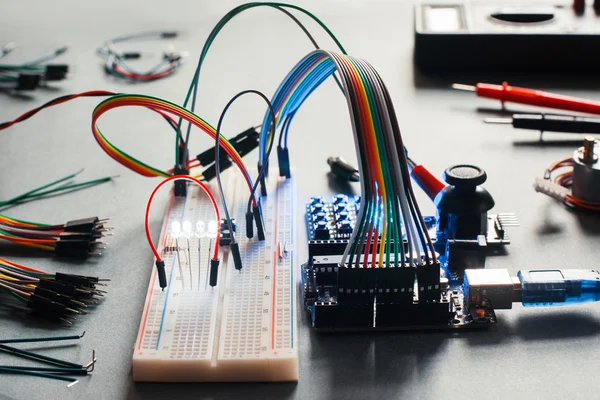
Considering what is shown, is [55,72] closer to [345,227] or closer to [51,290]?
[51,290]

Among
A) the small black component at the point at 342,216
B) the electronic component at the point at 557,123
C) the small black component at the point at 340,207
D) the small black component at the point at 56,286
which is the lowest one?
the small black component at the point at 56,286

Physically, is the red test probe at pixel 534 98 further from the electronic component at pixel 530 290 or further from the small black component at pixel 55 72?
the small black component at pixel 55 72

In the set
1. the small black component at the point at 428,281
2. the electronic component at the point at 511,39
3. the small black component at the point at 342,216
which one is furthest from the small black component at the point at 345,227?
the electronic component at the point at 511,39

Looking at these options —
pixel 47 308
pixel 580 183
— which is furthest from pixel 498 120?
pixel 47 308

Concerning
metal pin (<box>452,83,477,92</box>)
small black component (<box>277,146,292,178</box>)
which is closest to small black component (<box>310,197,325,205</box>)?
small black component (<box>277,146,292,178</box>)

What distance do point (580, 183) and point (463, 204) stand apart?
0.33 meters

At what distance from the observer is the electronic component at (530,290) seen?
1.39 meters

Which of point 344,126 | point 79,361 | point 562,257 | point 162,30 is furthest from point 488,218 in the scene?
point 162,30

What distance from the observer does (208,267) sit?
1.47m

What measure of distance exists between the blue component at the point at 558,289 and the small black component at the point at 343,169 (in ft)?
1.71

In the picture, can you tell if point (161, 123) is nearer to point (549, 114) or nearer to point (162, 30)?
point (162, 30)

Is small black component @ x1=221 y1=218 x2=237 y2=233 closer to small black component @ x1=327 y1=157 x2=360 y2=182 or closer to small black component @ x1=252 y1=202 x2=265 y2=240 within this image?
small black component @ x1=252 y1=202 x2=265 y2=240

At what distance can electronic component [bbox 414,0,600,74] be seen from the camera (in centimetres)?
225

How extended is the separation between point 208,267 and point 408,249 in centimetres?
38
